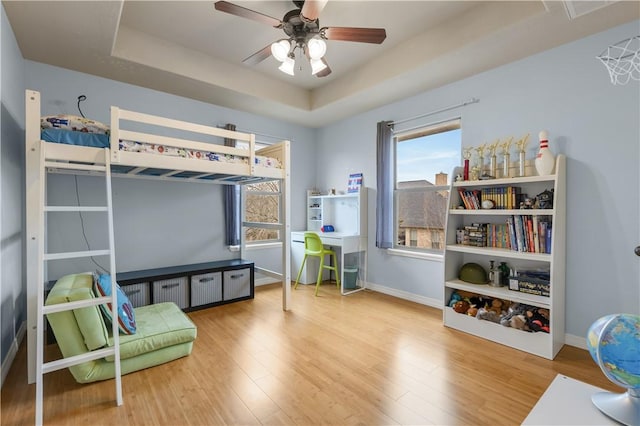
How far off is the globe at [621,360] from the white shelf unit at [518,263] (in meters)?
1.45

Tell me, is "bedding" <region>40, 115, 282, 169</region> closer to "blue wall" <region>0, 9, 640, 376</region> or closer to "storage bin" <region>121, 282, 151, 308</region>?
"blue wall" <region>0, 9, 640, 376</region>

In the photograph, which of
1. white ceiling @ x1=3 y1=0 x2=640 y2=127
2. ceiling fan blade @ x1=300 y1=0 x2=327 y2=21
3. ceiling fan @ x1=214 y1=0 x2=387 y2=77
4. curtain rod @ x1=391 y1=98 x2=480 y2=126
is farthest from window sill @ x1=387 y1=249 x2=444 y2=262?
ceiling fan blade @ x1=300 y1=0 x2=327 y2=21

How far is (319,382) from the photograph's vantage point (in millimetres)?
1930

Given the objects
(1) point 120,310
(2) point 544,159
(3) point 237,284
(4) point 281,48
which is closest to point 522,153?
(2) point 544,159

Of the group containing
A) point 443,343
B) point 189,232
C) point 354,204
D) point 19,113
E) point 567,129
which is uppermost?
point 19,113

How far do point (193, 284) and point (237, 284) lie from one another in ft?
1.70

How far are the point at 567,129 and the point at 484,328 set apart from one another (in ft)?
6.04

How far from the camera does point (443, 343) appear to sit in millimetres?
2502

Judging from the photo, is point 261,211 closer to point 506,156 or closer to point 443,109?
point 443,109

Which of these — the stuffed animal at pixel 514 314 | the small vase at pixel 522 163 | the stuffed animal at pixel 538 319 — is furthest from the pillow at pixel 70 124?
the stuffed animal at pixel 538 319

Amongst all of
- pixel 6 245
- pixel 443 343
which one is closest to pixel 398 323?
pixel 443 343

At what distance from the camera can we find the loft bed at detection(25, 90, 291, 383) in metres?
1.82

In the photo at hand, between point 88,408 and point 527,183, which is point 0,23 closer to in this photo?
point 88,408

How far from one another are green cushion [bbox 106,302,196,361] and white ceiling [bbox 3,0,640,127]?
231 centimetres
